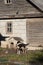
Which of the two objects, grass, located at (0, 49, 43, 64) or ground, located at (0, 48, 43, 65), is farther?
grass, located at (0, 49, 43, 64)

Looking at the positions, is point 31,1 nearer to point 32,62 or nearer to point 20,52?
point 20,52

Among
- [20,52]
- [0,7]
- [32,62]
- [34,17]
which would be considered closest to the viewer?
[32,62]

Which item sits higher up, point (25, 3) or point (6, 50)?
point (25, 3)

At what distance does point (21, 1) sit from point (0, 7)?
2061mm

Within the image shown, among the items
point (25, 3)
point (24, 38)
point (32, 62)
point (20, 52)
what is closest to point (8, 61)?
point (32, 62)

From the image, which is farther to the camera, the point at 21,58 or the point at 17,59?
the point at 21,58

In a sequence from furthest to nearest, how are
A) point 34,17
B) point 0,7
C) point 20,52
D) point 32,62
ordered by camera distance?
point 0,7, point 34,17, point 20,52, point 32,62

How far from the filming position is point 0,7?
27.5 metres

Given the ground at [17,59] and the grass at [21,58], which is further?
the grass at [21,58]

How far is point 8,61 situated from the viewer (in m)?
18.4

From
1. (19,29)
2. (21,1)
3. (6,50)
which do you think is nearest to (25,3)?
(21,1)

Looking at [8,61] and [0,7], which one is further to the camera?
[0,7]

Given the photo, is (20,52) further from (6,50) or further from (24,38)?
(24,38)

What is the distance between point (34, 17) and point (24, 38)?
2.02 meters
